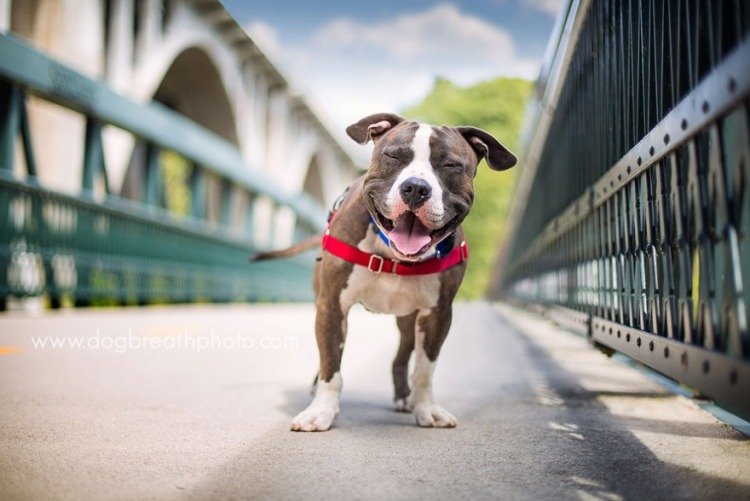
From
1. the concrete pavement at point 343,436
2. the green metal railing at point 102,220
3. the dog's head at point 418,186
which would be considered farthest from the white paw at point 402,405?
the green metal railing at point 102,220

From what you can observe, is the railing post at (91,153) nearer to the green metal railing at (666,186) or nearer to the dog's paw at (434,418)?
the green metal railing at (666,186)

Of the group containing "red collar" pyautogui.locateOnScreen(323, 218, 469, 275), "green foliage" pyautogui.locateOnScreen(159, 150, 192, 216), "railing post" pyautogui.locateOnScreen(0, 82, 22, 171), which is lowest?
"red collar" pyautogui.locateOnScreen(323, 218, 469, 275)

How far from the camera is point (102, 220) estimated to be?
1121 cm

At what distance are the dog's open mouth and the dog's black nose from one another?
0.31 ft

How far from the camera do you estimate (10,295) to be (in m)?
8.68

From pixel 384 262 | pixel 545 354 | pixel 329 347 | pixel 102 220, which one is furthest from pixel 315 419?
pixel 102 220

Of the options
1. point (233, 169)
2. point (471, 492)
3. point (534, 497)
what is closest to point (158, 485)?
point (471, 492)

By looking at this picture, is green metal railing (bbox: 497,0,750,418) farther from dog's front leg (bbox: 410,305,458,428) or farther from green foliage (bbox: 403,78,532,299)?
green foliage (bbox: 403,78,532,299)

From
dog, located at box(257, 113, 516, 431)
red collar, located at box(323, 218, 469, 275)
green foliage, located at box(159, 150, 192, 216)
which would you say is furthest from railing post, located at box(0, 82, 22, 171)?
green foliage, located at box(159, 150, 192, 216)

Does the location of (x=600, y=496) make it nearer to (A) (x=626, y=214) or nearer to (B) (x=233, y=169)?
(A) (x=626, y=214)

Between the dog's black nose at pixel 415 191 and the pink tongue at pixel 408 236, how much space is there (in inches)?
4.6

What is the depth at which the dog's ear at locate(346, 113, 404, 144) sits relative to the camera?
303 centimetres

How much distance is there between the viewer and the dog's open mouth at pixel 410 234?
273 centimetres

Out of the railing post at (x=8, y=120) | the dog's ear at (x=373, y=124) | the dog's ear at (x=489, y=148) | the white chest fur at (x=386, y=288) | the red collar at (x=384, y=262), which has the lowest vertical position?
the white chest fur at (x=386, y=288)
